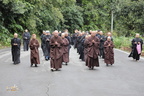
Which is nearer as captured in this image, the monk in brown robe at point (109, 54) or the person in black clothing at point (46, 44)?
the monk in brown robe at point (109, 54)

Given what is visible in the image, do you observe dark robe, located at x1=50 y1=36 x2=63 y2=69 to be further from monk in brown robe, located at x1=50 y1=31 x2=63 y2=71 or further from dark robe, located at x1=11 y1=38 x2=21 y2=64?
dark robe, located at x1=11 y1=38 x2=21 y2=64

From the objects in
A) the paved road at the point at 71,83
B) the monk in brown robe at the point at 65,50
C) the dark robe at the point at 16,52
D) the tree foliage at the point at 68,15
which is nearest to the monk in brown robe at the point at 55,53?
the paved road at the point at 71,83

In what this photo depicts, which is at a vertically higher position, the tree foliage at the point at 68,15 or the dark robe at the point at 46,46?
the tree foliage at the point at 68,15

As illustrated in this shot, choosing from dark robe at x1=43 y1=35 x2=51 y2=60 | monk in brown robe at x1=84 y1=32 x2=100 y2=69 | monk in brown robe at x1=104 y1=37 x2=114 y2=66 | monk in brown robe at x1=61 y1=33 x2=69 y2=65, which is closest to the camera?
monk in brown robe at x1=84 y1=32 x2=100 y2=69

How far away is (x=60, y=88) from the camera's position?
9711mm

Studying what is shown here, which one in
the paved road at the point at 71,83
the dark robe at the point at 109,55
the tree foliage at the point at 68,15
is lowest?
the paved road at the point at 71,83

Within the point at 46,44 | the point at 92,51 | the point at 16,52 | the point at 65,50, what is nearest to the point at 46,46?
the point at 46,44

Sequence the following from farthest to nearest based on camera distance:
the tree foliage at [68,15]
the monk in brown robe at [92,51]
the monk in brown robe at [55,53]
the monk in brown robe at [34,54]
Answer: the tree foliage at [68,15] < the monk in brown robe at [34,54] < the monk in brown robe at [92,51] < the monk in brown robe at [55,53]

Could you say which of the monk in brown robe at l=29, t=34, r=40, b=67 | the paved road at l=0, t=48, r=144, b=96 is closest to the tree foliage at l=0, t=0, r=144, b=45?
the monk in brown robe at l=29, t=34, r=40, b=67

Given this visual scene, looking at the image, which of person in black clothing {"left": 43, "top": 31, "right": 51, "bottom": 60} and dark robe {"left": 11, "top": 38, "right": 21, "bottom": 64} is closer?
dark robe {"left": 11, "top": 38, "right": 21, "bottom": 64}

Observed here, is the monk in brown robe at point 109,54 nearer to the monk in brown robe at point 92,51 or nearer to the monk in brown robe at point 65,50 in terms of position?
the monk in brown robe at point 92,51

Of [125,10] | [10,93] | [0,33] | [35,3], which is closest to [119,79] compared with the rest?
[10,93]

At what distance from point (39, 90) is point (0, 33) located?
22091mm

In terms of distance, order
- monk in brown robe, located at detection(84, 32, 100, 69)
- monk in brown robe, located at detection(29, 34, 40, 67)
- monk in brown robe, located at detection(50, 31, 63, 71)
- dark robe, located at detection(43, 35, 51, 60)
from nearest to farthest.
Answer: monk in brown robe, located at detection(50, 31, 63, 71) → monk in brown robe, located at detection(84, 32, 100, 69) → monk in brown robe, located at detection(29, 34, 40, 67) → dark robe, located at detection(43, 35, 51, 60)
